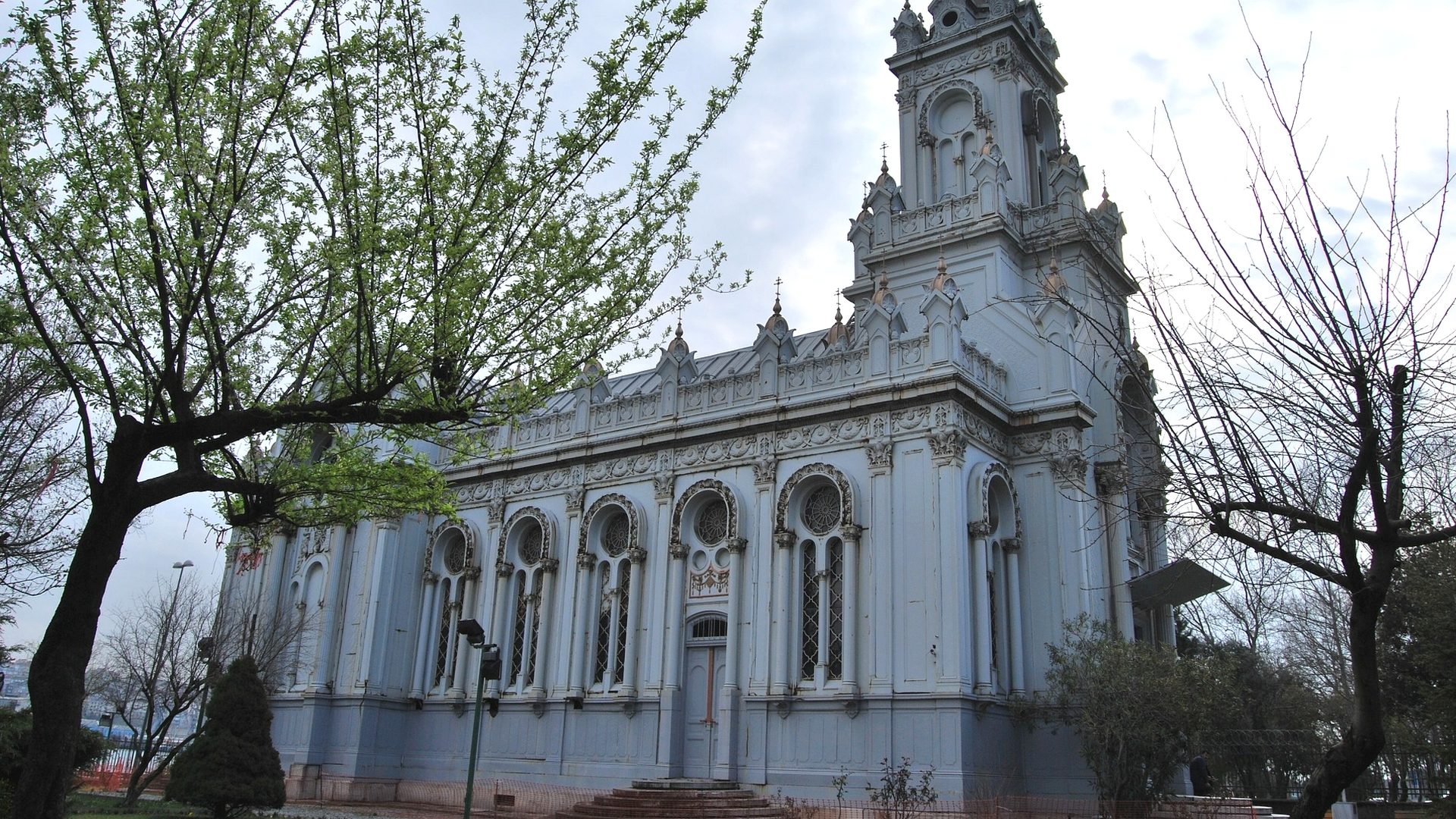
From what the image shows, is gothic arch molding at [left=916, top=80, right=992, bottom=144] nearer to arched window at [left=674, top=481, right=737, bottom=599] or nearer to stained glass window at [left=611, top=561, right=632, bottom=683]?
arched window at [left=674, top=481, right=737, bottom=599]

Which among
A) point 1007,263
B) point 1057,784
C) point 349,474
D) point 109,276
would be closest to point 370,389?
point 349,474

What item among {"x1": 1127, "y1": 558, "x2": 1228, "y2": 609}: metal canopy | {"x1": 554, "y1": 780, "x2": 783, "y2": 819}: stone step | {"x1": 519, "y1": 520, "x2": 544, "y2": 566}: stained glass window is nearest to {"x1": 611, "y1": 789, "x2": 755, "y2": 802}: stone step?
{"x1": 554, "y1": 780, "x2": 783, "y2": 819}: stone step

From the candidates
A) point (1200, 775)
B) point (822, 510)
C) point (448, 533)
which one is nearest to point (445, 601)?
point (448, 533)

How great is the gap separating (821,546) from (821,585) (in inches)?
34.3

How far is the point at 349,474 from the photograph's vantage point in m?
→ 13.3

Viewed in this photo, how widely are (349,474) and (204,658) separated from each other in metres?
16.1

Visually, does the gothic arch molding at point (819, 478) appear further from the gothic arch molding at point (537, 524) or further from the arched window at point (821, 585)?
the gothic arch molding at point (537, 524)

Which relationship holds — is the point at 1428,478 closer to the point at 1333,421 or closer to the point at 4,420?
the point at 1333,421

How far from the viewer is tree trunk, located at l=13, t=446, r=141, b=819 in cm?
993

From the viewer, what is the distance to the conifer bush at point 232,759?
18.2 metres

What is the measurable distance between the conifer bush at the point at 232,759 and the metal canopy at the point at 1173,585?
58.2 feet

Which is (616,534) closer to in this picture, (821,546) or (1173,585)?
(821,546)

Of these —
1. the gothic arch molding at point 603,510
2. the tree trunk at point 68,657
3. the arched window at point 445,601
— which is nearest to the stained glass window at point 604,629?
the gothic arch molding at point 603,510

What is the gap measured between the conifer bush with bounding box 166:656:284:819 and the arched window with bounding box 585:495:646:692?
8069 millimetres
